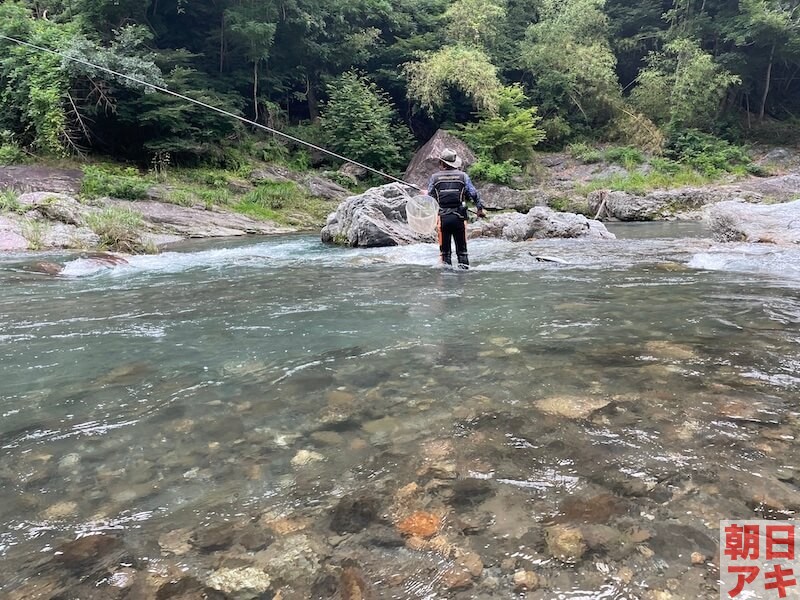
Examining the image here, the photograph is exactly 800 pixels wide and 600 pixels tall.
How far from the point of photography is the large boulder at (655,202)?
730 inches

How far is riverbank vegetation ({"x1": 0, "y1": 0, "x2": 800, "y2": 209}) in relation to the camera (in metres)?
17.3

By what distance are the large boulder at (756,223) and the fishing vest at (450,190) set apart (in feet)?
18.6

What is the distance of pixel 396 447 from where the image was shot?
7.28 feet

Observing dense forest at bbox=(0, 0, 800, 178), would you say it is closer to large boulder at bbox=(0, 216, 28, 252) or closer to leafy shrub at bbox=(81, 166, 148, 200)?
leafy shrub at bbox=(81, 166, 148, 200)

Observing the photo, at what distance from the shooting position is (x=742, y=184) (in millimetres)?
21359

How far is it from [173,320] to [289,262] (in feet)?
14.2

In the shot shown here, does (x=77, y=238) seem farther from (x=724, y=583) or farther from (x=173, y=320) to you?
(x=724, y=583)

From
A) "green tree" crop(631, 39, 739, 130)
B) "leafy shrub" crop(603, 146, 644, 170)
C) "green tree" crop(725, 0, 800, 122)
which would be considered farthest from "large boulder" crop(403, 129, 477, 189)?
"green tree" crop(725, 0, 800, 122)

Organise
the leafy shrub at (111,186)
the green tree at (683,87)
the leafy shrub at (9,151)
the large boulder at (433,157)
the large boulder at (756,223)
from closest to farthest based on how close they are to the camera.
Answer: the large boulder at (756,223), the leafy shrub at (111,186), the leafy shrub at (9,151), the large boulder at (433,157), the green tree at (683,87)

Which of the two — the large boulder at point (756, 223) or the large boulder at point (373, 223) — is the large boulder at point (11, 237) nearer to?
the large boulder at point (373, 223)

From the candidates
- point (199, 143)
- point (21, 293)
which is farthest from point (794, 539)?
point (199, 143)

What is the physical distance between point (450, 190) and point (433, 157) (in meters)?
15.6

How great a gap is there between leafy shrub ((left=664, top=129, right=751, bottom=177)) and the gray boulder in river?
15.1 m

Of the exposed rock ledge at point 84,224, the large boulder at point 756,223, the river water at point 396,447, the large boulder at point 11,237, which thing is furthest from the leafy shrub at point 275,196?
the river water at point 396,447
